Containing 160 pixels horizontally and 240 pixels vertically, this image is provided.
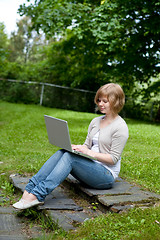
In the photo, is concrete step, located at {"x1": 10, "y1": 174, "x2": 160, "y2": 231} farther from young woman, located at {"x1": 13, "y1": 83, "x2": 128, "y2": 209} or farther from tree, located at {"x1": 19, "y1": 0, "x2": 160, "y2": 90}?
tree, located at {"x1": 19, "y1": 0, "x2": 160, "y2": 90}

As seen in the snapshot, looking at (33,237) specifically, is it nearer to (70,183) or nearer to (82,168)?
(82,168)

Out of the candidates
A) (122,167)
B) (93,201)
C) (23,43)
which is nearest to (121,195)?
(93,201)

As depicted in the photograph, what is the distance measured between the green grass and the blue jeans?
19.9 inches

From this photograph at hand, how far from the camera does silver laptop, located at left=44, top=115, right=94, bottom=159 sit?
320cm

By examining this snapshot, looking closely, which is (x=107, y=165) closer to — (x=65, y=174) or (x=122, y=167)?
(x=65, y=174)

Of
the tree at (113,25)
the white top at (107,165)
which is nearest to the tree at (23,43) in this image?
the tree at (113,25)

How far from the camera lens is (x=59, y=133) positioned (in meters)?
3.35

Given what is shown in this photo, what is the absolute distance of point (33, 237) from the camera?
9.23 ft

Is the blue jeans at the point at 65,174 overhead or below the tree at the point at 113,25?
below

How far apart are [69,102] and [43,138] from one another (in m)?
10.6

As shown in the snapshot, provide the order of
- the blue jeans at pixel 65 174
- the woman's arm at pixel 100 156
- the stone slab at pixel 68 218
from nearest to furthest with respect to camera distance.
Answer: the stone slab at pixel 68 218 → the blue jeans at pixel 65 174 → the woman's arm at pixel 100 156

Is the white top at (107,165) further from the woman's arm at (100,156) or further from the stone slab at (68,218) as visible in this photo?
the stone slab at (68,218)

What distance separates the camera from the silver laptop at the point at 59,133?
10.5 feet

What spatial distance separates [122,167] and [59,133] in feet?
6.53
